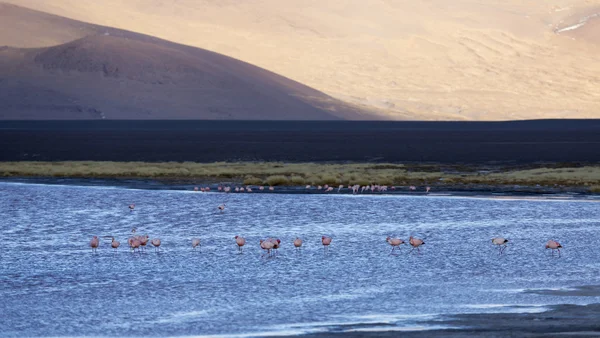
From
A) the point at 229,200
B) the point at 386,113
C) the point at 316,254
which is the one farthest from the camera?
the point at 386,113

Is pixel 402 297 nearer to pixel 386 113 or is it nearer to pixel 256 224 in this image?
pixel 256 224

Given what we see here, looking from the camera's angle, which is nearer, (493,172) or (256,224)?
(256,224)

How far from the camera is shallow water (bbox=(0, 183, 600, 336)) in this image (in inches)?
568

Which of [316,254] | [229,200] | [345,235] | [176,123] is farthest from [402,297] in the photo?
[176,123]

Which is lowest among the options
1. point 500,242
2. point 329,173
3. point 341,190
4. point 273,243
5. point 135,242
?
point 135,242

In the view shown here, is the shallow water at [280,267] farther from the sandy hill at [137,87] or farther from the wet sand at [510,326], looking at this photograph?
the sandy hill at [137,87]

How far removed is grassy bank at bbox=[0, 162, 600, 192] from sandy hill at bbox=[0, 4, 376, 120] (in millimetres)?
118591

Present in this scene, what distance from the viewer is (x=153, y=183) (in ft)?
145

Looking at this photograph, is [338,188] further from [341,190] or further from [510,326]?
[510,326]

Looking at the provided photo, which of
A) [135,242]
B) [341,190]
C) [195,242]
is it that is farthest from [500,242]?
[341,190]

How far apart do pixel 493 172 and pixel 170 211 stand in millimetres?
23750

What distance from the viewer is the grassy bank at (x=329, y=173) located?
1686 inches

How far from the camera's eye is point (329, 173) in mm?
47500

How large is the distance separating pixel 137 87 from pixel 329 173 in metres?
138
